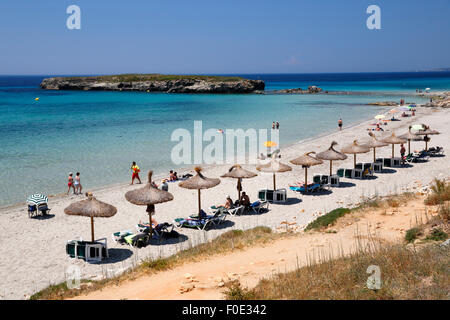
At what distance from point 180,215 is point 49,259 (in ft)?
16.1

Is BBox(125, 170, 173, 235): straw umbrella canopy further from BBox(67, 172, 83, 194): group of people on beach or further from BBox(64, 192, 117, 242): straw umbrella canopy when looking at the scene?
BBox(67, 172, 83, 194): group of people on beach

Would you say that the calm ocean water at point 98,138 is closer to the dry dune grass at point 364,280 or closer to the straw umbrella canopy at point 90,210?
the straw umbrella canopy at point 90,210

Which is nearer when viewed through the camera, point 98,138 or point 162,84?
point 98,138

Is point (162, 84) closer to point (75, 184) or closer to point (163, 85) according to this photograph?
point (163, 85)

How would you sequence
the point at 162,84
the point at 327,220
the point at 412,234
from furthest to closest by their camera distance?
1. the point at 162,84
2. the point at 327,220
3. the point at 412,234

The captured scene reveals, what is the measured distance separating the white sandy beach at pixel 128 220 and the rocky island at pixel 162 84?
80484mm

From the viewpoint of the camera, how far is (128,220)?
47.1 ft

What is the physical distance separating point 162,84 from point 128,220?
322 ft

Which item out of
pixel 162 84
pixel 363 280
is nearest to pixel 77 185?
pixel 363 280

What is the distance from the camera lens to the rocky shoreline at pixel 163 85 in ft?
333

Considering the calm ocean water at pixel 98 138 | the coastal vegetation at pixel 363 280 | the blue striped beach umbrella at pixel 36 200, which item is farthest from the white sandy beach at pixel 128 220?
the coastal vegetation at pixel 363 280

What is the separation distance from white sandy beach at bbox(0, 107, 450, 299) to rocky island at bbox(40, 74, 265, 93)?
8048cm

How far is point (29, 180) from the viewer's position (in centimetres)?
2034
